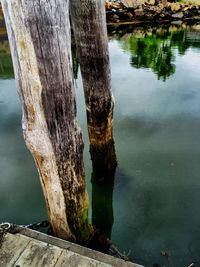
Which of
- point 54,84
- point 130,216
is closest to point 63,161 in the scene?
point 54,84

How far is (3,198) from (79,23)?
2.89 metres

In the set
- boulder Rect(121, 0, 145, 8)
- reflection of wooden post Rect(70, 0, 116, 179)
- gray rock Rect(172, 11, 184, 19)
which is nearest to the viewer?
reflection of wooden post Rect(70, 0, 116, 179)

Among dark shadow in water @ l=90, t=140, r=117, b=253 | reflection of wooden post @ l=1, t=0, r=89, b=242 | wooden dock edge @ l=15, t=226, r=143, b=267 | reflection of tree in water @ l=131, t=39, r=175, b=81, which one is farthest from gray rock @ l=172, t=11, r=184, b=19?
wooden dock edge @ l=15, t=226, r=143, b=267

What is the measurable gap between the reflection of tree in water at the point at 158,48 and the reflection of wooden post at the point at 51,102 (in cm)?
734

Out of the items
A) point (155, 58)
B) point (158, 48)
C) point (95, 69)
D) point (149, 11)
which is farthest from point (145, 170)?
point (149, 11)

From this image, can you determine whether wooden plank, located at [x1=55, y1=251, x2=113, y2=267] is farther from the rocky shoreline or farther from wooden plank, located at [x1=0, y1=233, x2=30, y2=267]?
the rocky shoreline

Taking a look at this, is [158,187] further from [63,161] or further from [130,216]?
[63,161]

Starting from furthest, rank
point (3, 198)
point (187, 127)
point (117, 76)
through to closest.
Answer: point (117, 76), point (187, 127), point (3, 198)

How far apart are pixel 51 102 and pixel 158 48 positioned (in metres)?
11.9

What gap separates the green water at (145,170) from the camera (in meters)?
3.73

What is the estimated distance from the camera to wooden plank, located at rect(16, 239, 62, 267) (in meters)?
2.35

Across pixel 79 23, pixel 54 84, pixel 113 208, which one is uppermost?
pixel 79 23

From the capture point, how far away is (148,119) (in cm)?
669

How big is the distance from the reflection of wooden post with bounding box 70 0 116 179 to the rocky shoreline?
16.1m
